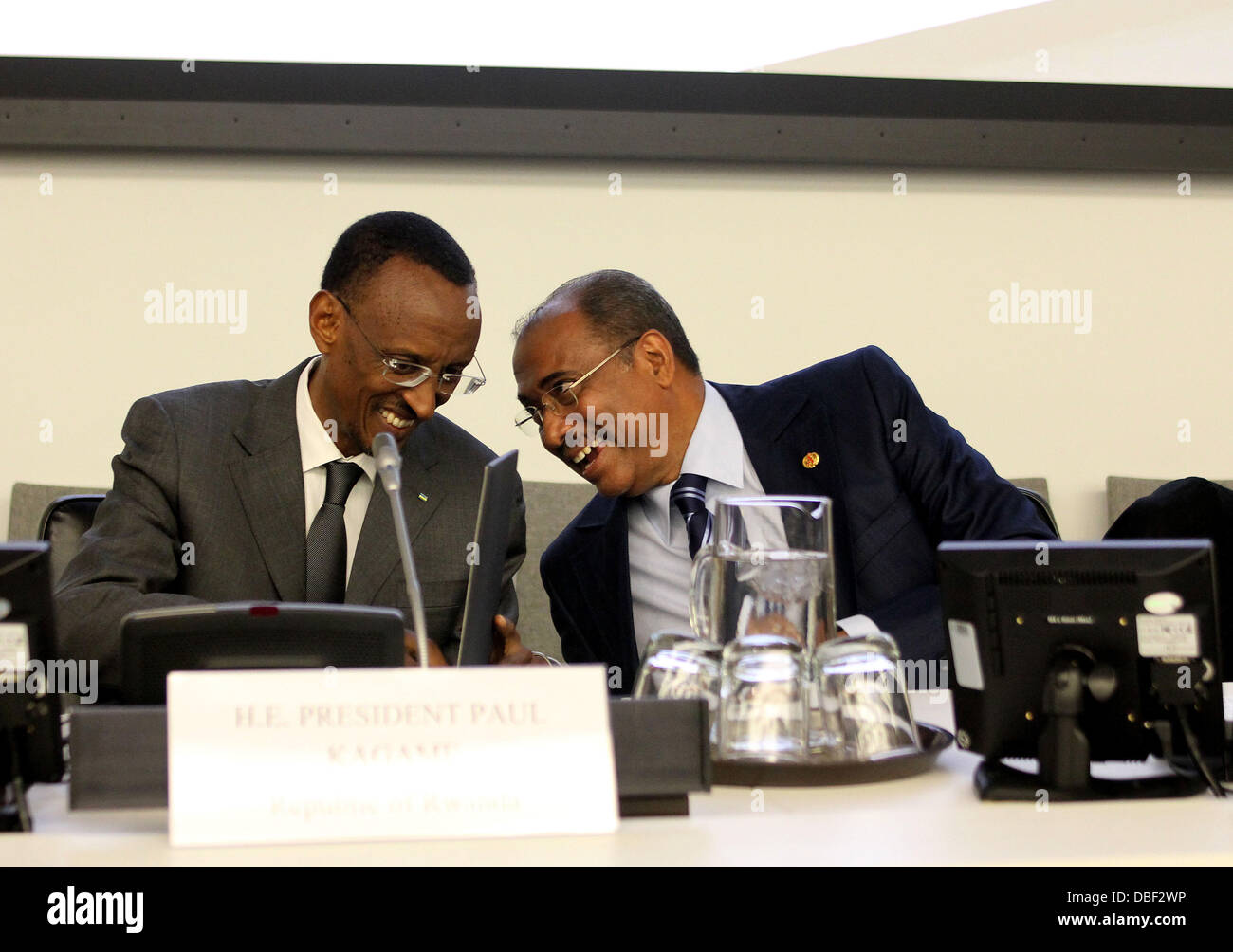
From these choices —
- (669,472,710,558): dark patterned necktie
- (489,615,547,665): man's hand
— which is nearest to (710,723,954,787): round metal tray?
(489,615,547,665): man's hand

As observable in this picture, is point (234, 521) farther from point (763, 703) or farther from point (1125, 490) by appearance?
point (1125, 490)

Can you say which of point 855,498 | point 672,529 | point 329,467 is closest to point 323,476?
point 329,467

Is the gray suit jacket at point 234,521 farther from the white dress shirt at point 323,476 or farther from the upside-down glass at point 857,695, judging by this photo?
the upside-down glass at point 857,695

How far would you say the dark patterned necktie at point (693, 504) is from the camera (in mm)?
1946

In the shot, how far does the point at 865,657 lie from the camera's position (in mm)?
1111

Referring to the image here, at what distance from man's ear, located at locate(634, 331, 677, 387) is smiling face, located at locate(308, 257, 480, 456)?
0.95ft

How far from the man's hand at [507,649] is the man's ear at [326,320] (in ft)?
2.01

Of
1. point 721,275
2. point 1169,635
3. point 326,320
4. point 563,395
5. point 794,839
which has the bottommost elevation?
point 794,839

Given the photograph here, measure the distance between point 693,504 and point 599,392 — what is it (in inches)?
10.4

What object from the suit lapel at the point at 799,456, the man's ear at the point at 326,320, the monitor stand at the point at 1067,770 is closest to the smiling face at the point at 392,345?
the man's ear at the point at 326,320

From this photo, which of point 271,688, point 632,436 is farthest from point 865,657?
point 632,436

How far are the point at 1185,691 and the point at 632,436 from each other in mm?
1171

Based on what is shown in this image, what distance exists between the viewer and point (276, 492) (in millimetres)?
1981

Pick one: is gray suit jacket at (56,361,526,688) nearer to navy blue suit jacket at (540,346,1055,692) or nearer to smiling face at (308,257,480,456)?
smiling face at (308,257,480,456)
